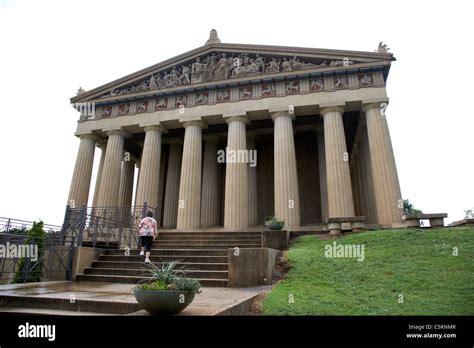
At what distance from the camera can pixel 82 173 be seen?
25.8 m

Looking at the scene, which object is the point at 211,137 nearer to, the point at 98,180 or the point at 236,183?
the point at 236,183

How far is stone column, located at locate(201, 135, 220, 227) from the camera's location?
2521cm

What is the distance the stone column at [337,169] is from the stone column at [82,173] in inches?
743

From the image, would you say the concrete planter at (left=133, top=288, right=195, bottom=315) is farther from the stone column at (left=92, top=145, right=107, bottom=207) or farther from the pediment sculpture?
the stone column at (left=92, top=145, right=107, bottom=207)

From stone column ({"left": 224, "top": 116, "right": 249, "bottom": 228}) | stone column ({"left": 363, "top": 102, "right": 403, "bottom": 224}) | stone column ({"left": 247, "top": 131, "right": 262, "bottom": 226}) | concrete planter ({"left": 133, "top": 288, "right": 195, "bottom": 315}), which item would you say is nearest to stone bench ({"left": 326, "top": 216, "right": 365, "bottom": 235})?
stone column ({"left": 363, "top": 102, "right": 403, "bottom": 224})

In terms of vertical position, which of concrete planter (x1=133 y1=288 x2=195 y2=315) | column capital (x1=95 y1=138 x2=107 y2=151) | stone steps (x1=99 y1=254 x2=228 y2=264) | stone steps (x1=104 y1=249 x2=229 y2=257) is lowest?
concrete planter (x1=133 y1=288 x2=195 y2=315)

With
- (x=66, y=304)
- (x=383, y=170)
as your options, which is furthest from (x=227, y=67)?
(x=66, y=304)

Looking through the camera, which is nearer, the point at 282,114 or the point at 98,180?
the point at 282,114

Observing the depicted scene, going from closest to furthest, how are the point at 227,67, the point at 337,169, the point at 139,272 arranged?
the point at 139,272 → the point at 337,169 → the point at 227,67

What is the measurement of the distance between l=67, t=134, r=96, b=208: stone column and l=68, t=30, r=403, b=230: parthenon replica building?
Result: 89 millimetres

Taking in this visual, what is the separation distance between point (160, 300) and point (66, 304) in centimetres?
341

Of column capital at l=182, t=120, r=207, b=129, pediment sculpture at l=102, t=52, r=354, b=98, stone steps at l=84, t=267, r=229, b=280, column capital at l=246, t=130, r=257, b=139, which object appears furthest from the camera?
column capital at l=246, t=130, r=257, b=139

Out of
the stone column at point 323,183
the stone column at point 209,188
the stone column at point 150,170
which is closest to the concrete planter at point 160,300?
the stone column at point 150,170
